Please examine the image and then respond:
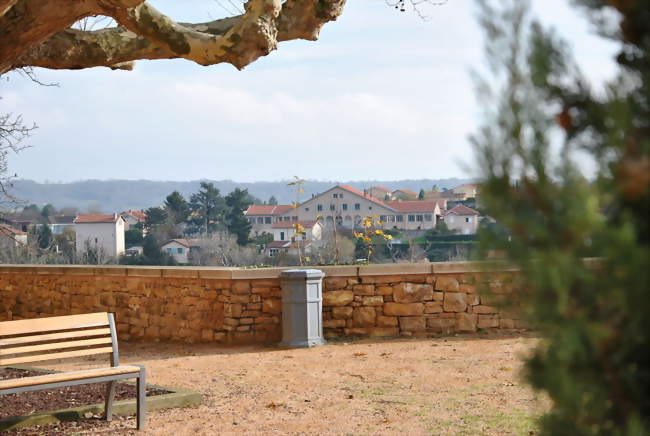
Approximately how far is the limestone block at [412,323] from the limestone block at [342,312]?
641 mm

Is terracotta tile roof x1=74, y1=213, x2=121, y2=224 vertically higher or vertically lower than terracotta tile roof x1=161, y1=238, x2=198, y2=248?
higher

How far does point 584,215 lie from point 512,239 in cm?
17

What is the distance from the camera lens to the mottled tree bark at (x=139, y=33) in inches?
224

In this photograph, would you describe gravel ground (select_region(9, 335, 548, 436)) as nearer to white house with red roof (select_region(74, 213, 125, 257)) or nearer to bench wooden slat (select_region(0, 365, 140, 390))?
bench wooden slat (select_region(0, 365, 140, 390))

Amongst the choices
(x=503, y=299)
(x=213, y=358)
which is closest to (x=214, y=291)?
(x=213, y=358)

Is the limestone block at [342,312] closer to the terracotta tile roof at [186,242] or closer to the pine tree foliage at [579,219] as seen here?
the pine tree foliage at [579,219]

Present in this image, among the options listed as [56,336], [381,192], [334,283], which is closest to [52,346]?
[56,336]

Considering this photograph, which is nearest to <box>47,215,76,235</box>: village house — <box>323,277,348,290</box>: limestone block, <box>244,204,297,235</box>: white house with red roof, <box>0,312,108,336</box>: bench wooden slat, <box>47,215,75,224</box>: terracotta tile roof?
<box>47,215,75,224</box>: terracotta tile roof

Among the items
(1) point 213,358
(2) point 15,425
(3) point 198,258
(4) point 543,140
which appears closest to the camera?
(4) point 543,140

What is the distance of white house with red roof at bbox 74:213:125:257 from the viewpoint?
3617cm

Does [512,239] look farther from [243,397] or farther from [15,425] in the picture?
[243,397]

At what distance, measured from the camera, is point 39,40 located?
588 cm

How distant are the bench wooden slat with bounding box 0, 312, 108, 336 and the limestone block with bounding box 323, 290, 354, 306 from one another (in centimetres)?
435

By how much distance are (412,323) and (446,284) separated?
64 cm
